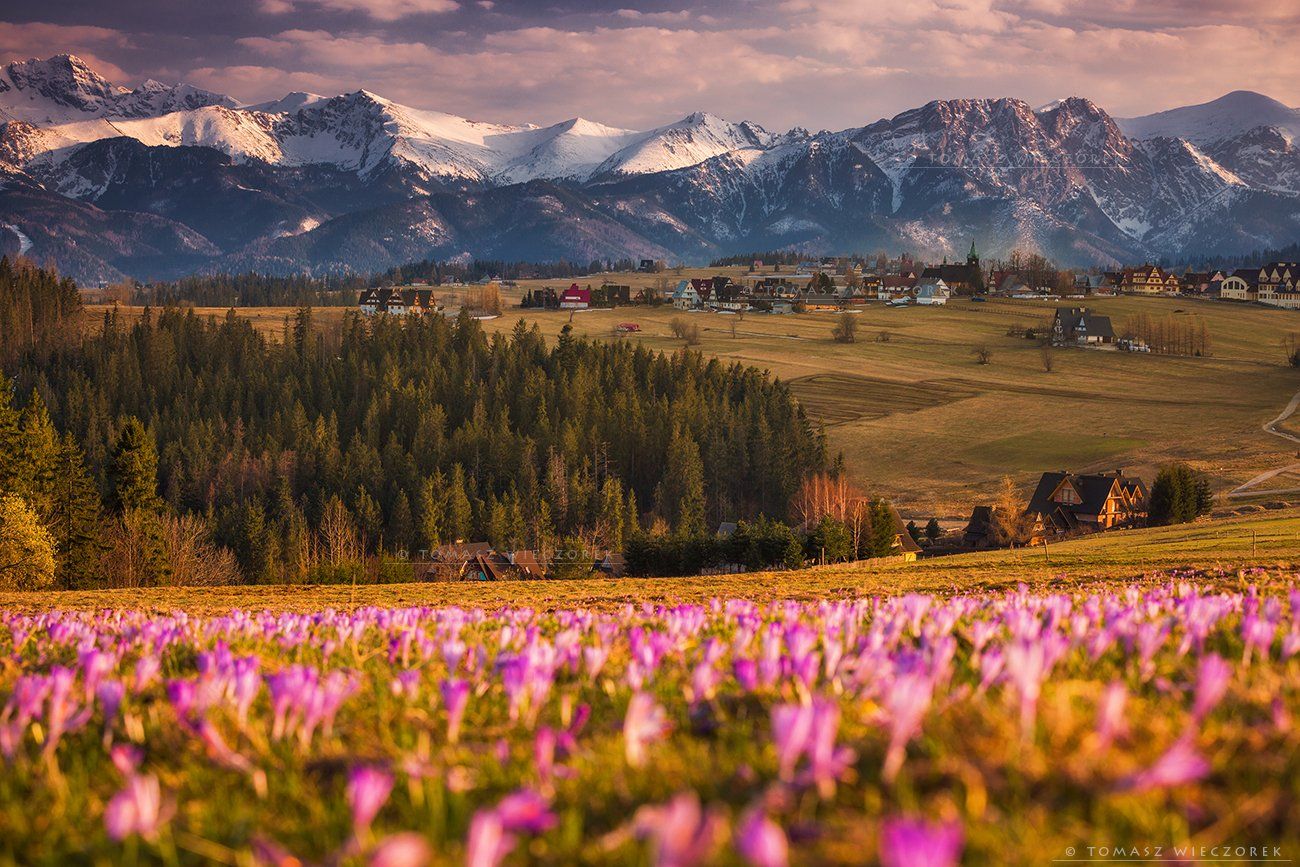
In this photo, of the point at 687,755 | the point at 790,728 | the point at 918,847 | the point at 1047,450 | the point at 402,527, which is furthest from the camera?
the point at 1047,450

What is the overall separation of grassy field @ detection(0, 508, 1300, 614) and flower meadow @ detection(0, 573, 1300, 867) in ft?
79.6

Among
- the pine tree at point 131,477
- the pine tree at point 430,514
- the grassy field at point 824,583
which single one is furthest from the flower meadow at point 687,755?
the pine tree at point 430,514

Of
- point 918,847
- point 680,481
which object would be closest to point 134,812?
point 918,847

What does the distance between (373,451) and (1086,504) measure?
75.8m

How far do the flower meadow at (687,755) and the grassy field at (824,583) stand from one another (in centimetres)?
2425

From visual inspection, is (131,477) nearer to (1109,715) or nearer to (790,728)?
(790,728)

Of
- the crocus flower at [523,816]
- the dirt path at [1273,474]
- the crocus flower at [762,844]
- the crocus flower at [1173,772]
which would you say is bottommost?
the dirt path at [1273,474]

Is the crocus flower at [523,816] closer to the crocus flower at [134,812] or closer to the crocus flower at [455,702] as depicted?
the crocus flower at [134,812]

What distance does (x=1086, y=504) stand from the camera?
3718 inches

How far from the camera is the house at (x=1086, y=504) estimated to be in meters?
92.9

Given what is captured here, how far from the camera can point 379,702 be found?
19.8ft

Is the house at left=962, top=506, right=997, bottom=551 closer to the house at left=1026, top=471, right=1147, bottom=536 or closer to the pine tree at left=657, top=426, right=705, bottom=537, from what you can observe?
the house at left=1026, top=471, right=1147, bottom=536

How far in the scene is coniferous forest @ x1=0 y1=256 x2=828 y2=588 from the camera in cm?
8138

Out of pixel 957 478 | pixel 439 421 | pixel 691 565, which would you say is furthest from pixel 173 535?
pixel 957 478
